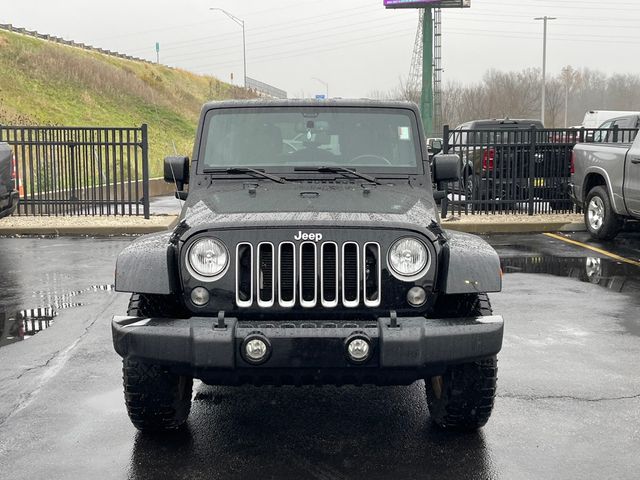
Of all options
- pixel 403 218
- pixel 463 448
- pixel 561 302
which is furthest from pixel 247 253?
pixel 561 302

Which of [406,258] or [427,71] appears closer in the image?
[406,258]

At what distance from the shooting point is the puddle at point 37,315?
6.81 metres

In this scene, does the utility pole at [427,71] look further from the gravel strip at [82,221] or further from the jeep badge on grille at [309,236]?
the jeep badge on grille at [309,236]

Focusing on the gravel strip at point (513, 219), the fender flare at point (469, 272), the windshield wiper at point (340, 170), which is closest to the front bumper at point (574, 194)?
the gravel strip at point (513, 219)

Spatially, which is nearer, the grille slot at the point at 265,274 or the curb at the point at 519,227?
the grille slot at the point at 265,274

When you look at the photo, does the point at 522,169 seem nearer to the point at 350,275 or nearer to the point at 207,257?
the point at 350,275

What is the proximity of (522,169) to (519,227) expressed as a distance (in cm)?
144

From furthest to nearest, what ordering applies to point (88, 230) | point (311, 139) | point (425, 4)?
point (425, 4) < point (88, 230) < point (311, 139)

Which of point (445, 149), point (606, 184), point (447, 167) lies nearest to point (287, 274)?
point (447, 167)

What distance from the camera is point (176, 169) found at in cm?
563

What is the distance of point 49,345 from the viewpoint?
6.42 metres

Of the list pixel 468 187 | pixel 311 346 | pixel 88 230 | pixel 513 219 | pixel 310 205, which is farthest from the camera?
pixel 468 187

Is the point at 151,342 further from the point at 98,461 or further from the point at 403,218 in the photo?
the point at 403,218

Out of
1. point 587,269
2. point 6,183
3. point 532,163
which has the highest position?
point 532,163
